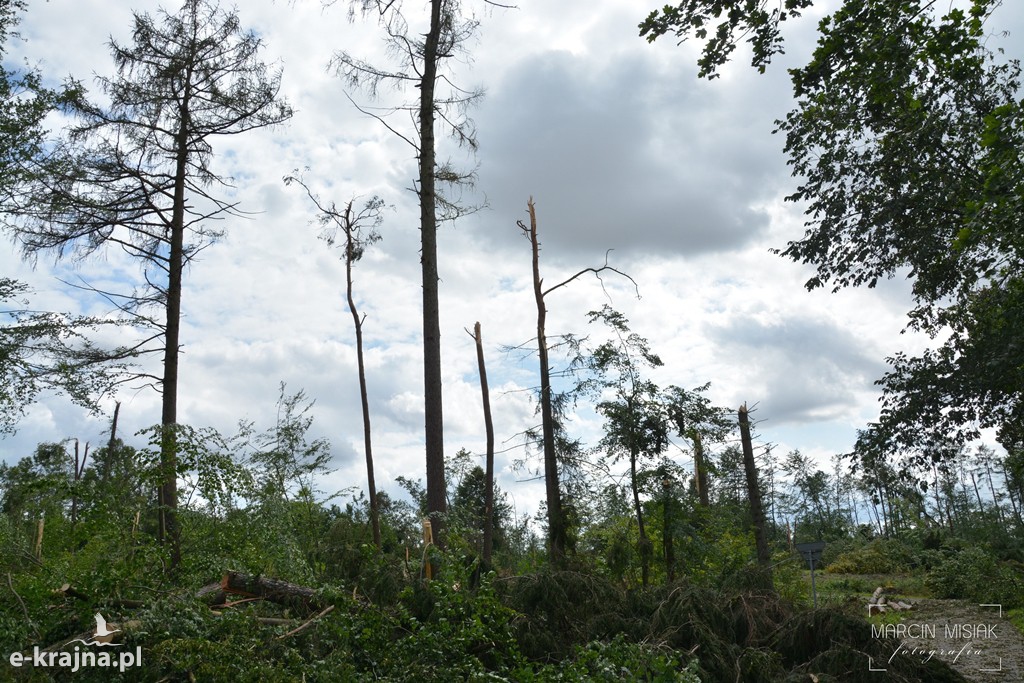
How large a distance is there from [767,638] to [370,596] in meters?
3.84

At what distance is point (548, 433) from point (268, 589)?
8.81 m

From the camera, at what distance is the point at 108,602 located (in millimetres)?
5773

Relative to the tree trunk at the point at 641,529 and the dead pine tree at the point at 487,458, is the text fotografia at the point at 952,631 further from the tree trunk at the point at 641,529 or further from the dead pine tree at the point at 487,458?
the dead pine tree at the point at 487,458

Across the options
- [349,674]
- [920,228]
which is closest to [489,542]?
[920,228]

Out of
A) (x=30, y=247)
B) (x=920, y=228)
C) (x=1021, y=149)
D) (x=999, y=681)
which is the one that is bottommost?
(x=999, y=681)

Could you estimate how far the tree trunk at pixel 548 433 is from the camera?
14.1m

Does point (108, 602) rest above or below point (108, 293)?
below

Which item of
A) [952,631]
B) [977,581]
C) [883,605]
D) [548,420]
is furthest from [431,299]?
[977,581]

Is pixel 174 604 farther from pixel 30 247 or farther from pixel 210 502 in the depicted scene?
pixel 30 247

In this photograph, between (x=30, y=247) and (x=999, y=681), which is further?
(x=30, y=247)

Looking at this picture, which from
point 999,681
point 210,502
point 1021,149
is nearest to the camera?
point 1021,149

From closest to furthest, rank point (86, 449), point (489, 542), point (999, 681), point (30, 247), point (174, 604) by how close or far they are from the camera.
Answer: point (174, 604) → point (999, 681) → point (30, 247) → point (489, 542) → point (86, 449)

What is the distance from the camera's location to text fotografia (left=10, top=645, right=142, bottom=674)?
5.11 m

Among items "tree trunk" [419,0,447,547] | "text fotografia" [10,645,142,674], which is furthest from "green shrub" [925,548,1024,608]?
"text fotografia" [10,645,142,674]
